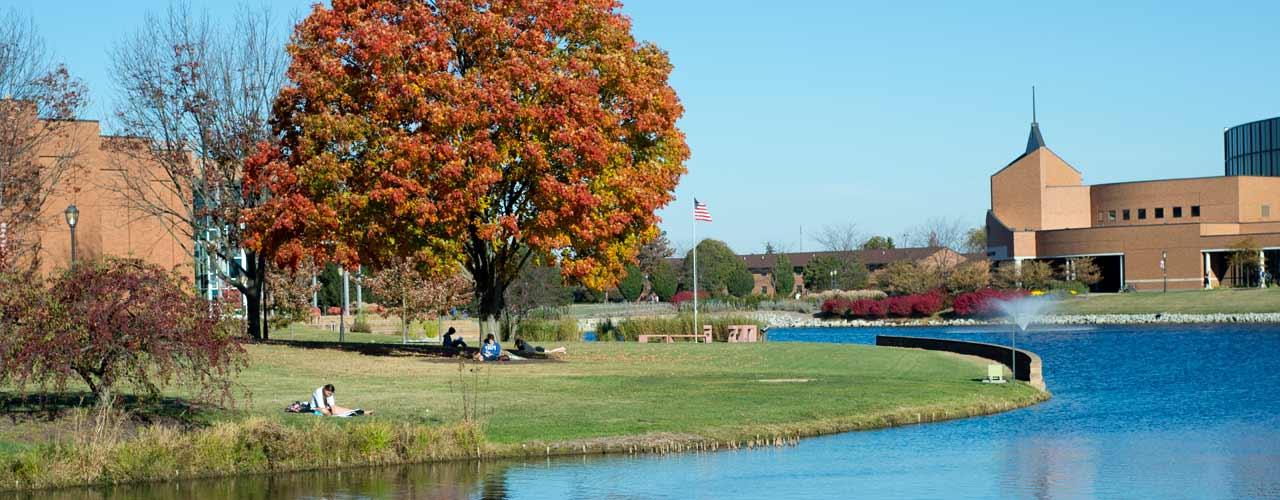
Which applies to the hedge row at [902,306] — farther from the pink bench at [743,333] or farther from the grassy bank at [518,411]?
the grassy bank at [518,411]

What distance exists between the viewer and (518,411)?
27.0m

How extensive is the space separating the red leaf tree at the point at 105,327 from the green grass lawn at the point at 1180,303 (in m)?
92.9

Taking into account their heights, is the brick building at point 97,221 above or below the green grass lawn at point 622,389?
above

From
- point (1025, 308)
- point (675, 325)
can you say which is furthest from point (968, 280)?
point (675, 325)

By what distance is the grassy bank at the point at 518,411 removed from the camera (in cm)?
2139

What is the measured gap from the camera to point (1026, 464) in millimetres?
23000

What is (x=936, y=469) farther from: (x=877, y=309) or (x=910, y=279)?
(x=910, y=279)

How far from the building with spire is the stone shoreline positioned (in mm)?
15776

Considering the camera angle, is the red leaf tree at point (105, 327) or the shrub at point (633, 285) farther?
the shrub at point (633, 285)

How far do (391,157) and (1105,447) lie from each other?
19102 millimetres

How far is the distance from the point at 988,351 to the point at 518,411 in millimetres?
21526

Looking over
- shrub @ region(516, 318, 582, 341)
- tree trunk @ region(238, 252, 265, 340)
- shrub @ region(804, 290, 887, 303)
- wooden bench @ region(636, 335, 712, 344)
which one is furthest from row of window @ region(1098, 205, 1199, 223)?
tree trunk @ region(238, 252, 265, 340)

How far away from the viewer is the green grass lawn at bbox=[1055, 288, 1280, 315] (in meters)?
103

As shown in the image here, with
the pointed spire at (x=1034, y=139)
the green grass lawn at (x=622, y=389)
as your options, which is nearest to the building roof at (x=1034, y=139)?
the pointed spire at (x=1034, y=139)
